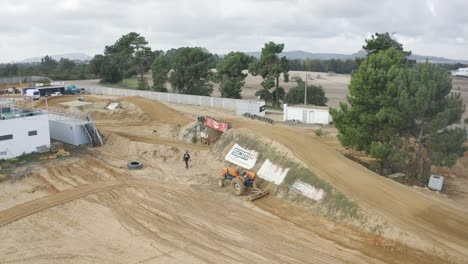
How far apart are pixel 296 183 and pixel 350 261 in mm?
7340

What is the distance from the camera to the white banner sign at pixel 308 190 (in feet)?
71.4

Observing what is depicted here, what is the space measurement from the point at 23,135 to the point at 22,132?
24 centimetres

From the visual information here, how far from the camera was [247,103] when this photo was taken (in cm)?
5175

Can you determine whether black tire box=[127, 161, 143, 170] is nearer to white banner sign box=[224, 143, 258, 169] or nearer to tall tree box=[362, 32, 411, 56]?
white banner sign box=[224, 143, 258, 169]

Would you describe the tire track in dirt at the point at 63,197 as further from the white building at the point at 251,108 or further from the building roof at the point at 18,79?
the building roof at the point at 18,79

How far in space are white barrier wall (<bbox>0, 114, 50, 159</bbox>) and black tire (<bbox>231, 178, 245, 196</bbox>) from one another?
1738 cm

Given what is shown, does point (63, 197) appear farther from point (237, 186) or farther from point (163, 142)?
point (163, 142)

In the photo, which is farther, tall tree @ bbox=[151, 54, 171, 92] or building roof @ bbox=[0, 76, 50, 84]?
building roof @ bbox=[0, 76, 50, 84]

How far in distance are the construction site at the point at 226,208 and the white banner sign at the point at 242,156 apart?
83mm

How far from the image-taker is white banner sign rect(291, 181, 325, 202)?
21766mm

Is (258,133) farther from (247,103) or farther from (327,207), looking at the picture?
(247,103)

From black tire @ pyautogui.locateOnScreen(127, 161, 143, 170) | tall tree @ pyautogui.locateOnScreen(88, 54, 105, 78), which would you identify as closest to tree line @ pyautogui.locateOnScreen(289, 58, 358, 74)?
tall tree @ pyautogui.locateOnScreen(88, 54, 105, 78)

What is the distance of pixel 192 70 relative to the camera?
69312 millimetres

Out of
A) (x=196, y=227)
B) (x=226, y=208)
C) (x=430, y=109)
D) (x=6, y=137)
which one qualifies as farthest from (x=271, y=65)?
(x=196, y=227)
